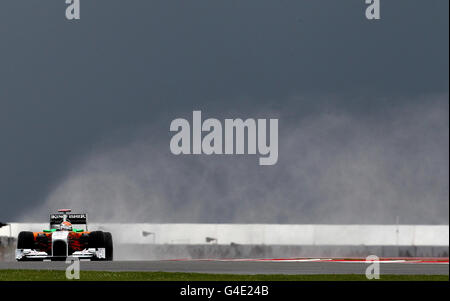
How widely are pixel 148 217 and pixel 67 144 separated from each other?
710cm

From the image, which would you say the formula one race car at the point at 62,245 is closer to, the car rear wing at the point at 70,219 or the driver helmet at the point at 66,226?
the driver helmet at the point at 66,226

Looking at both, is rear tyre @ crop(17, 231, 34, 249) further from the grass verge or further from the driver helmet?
the grass verge

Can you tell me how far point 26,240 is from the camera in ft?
86.7

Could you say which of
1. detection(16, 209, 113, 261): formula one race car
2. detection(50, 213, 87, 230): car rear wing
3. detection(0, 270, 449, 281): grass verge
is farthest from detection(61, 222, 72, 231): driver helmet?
detection(0, 270, 449, 281): grass verge

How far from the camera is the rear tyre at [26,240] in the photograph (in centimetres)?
2636

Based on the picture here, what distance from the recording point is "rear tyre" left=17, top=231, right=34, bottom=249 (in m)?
26.4

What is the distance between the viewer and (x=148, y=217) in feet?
183

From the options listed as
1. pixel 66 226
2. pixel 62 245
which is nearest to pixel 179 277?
pixel 62 245

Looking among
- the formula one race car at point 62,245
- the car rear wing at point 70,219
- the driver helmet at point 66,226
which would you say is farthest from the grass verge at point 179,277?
the car rear wing at point 70,219

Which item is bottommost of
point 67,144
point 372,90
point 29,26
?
point 67,144
